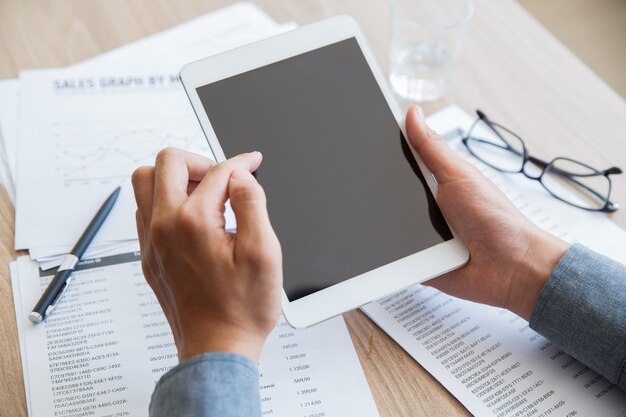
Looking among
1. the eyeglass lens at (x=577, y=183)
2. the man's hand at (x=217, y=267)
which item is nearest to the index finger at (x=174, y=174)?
the man's hand at (x=217, y=267)

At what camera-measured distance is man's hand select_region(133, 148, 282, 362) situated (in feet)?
1.88

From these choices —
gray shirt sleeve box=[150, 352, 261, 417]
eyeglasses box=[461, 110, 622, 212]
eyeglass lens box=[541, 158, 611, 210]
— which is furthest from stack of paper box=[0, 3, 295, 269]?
eyeglass lens box=[541, 158, 611, 210]

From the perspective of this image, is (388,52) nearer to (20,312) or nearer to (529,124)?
(529,124)

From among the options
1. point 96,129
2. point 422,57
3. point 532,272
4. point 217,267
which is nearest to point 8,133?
point 96,129

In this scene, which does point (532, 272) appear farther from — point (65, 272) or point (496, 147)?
point (65, 272)

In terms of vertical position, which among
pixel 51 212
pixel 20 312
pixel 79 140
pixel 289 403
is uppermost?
pixel 79 140

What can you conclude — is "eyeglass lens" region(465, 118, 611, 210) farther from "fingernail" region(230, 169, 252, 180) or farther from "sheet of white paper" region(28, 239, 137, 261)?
"sheet of white paper" region(28, 239, 137, 261)

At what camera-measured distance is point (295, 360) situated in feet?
2.25

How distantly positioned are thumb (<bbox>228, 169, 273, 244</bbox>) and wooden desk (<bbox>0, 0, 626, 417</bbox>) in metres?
0.33

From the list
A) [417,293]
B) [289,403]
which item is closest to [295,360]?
[289,403]

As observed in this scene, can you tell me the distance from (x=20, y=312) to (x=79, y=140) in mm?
277

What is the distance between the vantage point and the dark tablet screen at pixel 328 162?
688 millimetres

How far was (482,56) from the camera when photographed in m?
1.02

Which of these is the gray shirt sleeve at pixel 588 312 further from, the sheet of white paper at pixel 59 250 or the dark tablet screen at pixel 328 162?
the sheet of white paper at pixel 59 250
